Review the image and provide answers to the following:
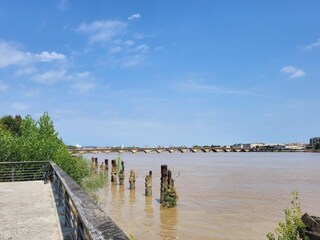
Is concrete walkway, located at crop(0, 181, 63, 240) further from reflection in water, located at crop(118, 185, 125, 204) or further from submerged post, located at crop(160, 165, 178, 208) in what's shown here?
reflection in water, located at crop(118, 185, 125, 204)

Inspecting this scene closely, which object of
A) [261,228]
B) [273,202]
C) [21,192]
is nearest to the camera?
[21,192]

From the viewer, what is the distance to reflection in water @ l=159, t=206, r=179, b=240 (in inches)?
687

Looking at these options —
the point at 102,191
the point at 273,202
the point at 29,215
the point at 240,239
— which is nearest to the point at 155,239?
the point at 240,239

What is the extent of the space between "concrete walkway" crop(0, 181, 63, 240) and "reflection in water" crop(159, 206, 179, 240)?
6136 mm

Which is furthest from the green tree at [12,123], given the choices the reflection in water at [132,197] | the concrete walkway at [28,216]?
the concrete walkway at [28,216]

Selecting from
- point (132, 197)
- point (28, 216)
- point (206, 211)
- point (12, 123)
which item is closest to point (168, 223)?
point (206, 211)

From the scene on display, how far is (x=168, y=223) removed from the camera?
Result: 65.5 ft

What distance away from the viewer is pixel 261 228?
19031mm

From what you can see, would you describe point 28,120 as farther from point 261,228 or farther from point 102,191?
point 261,228

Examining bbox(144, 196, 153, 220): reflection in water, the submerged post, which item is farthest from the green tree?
the submerged post

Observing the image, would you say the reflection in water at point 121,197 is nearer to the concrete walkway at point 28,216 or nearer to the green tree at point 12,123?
the concrete walkway at point 28,216

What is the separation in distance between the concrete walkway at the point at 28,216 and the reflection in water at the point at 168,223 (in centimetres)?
614

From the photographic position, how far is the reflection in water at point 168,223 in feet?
57.2

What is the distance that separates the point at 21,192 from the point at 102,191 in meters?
18.8
